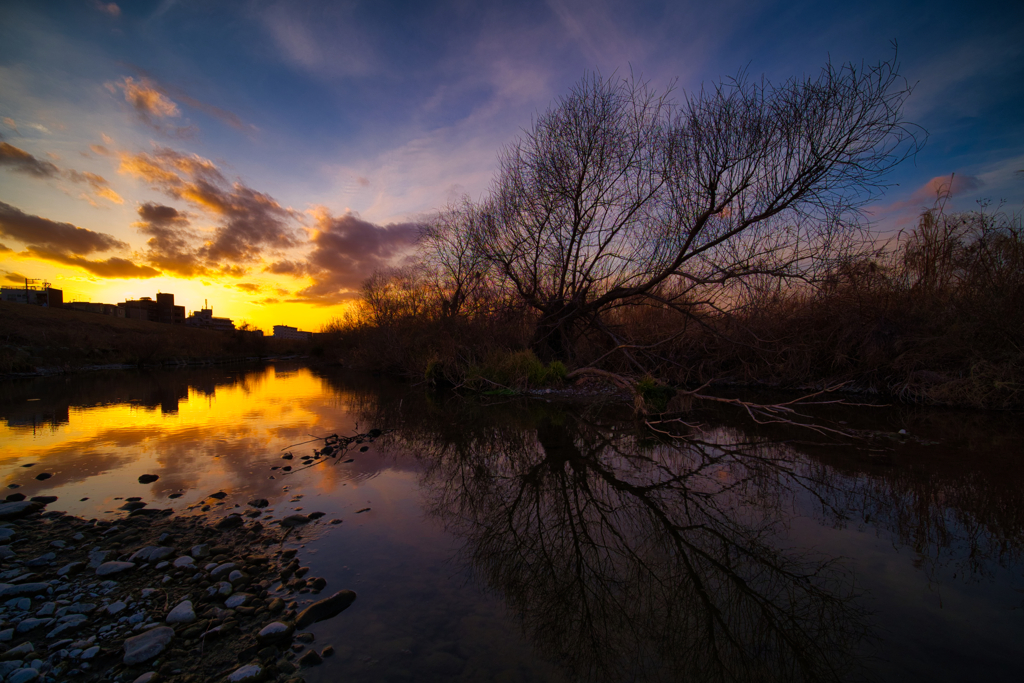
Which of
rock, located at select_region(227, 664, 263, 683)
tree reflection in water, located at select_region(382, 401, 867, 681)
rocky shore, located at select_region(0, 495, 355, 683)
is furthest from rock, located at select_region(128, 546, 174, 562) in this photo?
tree reflection in water, located at select_region(382, 401, 867, 681)

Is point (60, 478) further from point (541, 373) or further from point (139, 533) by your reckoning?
point (541, 373)

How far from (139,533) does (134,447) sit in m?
3.93

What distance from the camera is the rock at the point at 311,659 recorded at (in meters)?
1.91

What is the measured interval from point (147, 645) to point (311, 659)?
2.67 feet

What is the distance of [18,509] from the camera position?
11.7 ft

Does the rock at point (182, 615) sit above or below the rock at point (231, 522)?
below

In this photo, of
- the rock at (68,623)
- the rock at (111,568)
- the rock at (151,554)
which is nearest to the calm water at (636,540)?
the rock at (151,554)

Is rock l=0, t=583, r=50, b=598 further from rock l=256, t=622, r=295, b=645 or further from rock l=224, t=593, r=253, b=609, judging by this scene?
rock l=256, t=622, r=295, b=645

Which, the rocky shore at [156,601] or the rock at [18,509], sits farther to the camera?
the rock at [18,509]

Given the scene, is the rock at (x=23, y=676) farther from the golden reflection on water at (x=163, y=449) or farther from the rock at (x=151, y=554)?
the golden reflection on water at (x=163, y=449)

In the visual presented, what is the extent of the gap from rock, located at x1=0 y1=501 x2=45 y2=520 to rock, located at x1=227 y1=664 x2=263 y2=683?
3.45 metres

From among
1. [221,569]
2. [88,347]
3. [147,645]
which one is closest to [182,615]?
[147,645]

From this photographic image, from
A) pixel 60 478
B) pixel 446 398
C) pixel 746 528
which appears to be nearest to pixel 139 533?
pixel 60 478

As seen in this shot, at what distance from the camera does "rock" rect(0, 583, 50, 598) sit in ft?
7.77
